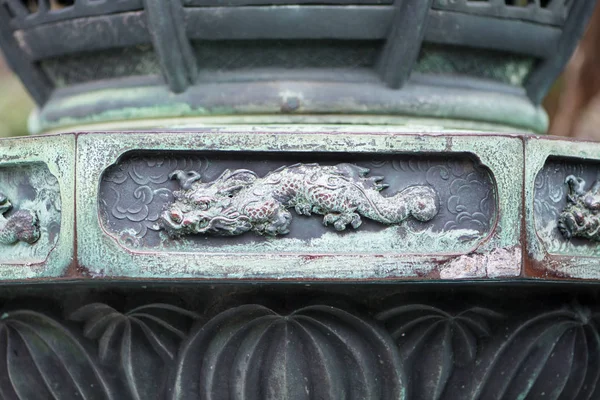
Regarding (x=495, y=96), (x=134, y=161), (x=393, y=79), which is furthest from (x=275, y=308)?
(x=495, y=96)

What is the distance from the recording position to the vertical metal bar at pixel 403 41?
1739mm

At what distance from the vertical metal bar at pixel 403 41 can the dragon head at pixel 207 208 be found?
41 cm

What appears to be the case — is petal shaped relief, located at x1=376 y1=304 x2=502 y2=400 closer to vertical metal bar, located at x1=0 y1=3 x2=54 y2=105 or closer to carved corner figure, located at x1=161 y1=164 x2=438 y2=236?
carved corner figure, located at x1=161 y1=164 x2=438 y2=236

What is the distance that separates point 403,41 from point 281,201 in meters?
0.43

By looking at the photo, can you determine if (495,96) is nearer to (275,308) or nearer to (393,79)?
(393,79)

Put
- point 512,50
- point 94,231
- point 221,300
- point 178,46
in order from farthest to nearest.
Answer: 1. point 512,50
2. point 178,46
3. point 221,300
4. point 94,231

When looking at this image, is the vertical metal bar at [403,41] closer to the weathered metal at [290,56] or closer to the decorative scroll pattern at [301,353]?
the weathered metal at [290,56]

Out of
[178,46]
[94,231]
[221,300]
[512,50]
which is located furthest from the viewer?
[512,50]

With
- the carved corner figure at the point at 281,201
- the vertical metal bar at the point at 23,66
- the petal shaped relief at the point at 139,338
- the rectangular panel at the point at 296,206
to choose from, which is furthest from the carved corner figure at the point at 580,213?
the vertical metal bar at the point at 23,66

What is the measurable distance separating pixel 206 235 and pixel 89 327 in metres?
0.31

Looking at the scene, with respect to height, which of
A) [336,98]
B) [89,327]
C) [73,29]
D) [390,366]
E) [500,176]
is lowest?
[390,366]

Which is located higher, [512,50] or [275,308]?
[512,50]

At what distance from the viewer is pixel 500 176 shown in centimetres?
152

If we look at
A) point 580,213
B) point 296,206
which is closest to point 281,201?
point 296,206
